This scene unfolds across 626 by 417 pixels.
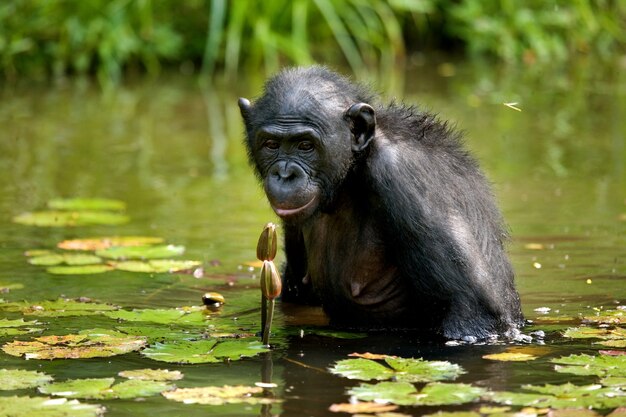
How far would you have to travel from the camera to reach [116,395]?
19.1 ft

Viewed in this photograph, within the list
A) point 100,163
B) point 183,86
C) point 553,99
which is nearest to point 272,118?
point 100,163

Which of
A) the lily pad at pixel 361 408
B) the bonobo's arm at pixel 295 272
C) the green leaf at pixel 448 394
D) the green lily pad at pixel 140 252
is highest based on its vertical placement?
the green lily pad at pixel 140 252

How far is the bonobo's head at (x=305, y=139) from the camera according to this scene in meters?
6.96

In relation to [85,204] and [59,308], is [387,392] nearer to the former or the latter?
[59,308]

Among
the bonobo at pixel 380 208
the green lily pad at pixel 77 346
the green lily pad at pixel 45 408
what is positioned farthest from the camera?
the bonobo at pixel 380 208

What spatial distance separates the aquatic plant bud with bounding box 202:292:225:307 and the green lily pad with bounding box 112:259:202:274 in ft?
3.46

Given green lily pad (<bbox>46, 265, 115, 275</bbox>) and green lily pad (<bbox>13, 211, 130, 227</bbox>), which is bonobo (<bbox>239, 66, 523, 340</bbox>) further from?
green lily pad (<bbox>13, 211, 130, 227</bbox>)

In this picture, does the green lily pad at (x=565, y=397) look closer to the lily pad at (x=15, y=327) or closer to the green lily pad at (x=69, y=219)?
the lily pad at (x=15, y=327)

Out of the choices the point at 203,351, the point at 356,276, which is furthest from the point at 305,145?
the point at 203,351

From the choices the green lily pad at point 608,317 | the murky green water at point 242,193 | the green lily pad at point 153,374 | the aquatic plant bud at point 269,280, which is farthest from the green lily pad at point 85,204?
the green lily pad at point 608,317

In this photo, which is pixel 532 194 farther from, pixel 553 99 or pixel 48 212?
pixel 553 99

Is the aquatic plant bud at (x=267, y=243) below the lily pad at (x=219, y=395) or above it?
above

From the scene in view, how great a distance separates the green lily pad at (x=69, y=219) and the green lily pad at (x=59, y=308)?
2750mm

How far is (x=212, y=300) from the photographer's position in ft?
26.5
